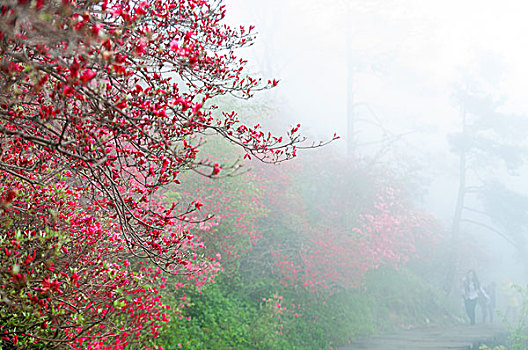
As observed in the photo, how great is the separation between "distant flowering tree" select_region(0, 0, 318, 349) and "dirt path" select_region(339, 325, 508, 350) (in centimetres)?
824

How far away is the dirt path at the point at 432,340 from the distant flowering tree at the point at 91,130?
8.24 metres

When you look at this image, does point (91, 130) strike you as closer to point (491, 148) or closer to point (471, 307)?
point (471, 307)

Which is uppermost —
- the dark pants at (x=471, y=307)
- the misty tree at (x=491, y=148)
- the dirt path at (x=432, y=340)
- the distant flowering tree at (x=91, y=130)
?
the misty tree at (x=491, y=148)

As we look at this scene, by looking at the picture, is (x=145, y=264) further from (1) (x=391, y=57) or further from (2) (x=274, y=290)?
(1) (x=391, y=57)

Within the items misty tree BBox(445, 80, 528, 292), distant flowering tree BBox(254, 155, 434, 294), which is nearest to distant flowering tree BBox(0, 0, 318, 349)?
distant flowering tree BBox(254, 155, 434, 294)

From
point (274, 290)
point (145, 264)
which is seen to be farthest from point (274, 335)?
point (145, 264)

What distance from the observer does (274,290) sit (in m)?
11.3

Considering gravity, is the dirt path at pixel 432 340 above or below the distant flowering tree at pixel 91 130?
below

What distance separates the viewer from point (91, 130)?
9.98ft

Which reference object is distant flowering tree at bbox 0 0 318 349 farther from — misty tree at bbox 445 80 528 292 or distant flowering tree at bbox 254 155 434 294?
misty tree at bbox 445 80 528 292

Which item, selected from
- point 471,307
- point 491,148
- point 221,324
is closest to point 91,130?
point 221,324

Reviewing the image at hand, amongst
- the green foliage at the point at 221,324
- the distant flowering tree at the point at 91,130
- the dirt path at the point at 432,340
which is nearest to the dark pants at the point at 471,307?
the dirt path at the point at 432,340

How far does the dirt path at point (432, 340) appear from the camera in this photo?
1080cm

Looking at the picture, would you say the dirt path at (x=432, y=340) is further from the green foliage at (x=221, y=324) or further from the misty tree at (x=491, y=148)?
the misty tree at (x=491, y=148)
